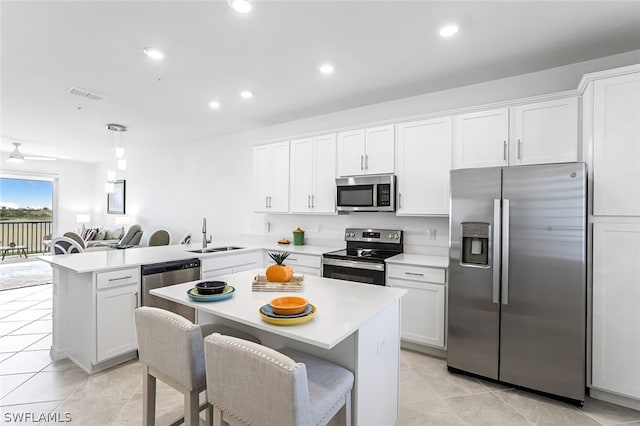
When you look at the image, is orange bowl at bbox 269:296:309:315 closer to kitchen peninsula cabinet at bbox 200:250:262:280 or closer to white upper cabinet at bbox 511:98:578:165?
kitchen peninsula cabinet at bbox 200:250:262:280

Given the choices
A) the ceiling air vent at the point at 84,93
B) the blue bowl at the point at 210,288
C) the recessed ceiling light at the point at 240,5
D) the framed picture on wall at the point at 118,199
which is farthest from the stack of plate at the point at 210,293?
the framed picture on wall at the point at 118,199

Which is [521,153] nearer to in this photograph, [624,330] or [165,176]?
[624,330]

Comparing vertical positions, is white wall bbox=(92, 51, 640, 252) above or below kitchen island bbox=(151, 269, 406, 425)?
above

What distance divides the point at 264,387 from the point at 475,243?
6.97ft

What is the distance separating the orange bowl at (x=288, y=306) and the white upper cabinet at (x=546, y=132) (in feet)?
7.82

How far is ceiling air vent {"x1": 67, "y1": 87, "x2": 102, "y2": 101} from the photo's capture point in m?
3.49

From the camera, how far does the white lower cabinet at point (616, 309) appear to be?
6.99 feet

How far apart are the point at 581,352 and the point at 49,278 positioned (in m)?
7.95

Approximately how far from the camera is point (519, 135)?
9.05 ft

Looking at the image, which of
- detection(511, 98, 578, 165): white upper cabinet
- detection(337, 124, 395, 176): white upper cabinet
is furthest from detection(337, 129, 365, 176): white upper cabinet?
detection(511, 98, 578, 165): white upper cabinet

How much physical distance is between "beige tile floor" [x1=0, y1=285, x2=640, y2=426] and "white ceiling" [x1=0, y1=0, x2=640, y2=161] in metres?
2.74

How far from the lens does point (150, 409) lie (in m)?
1.71

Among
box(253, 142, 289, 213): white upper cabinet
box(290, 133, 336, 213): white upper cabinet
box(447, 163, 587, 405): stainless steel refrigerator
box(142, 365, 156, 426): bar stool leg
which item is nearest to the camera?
box(142, 365, 156, 426): bar stool leg

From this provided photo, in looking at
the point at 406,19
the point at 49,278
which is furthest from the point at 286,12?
the point at 49,278
